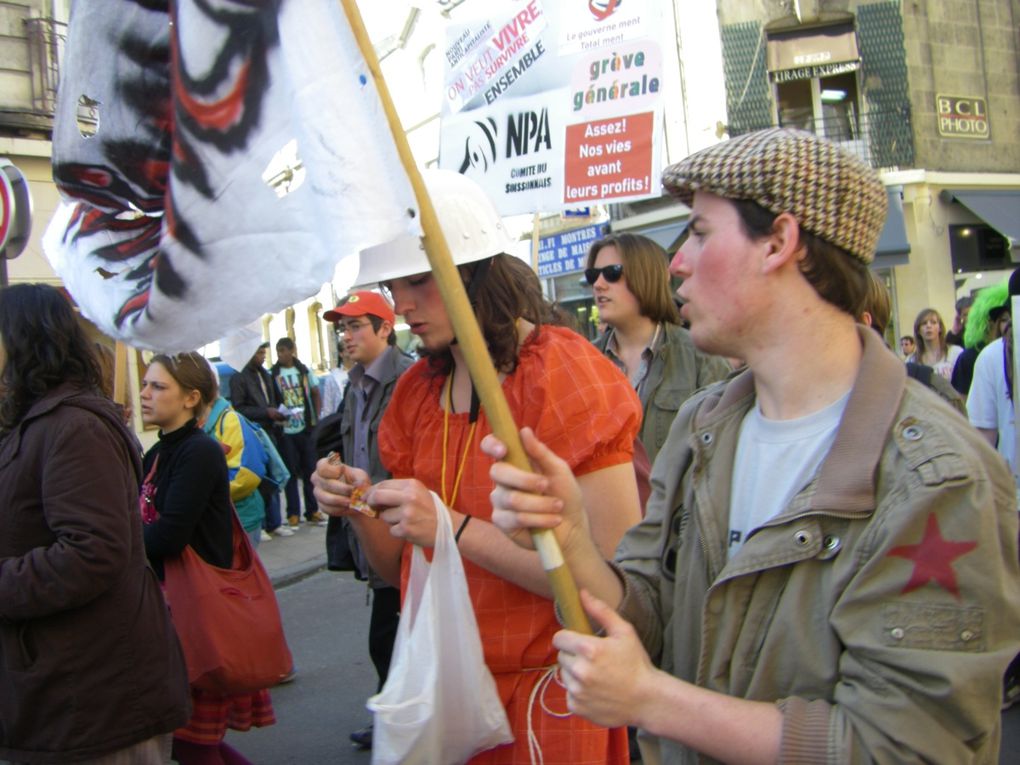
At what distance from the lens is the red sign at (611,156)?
670 cm

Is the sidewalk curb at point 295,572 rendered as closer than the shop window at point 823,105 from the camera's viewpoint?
Yes

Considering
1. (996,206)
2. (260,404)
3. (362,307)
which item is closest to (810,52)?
(996,206)

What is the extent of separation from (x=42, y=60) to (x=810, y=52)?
43.0ft

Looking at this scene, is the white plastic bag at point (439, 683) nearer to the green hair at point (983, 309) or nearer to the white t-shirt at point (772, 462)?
the white t-shirt at point (772, 462)

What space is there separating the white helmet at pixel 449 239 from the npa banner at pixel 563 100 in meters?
4.41

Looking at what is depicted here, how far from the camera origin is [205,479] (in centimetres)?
379

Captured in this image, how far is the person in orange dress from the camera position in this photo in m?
2.22

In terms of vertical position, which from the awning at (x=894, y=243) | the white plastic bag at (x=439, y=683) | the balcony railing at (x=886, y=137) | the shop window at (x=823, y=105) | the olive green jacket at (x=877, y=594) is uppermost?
the shop window at (x=823, y=105)

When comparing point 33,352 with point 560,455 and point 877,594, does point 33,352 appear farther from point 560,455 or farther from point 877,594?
point 877,594

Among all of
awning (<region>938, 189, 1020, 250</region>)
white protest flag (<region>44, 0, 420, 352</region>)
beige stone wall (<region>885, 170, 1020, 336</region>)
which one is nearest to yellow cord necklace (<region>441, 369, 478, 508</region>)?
white protest flag (<region>44, 0, 420, 352</region>)

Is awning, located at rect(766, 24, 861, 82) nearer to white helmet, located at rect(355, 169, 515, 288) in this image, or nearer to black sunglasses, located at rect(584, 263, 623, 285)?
black sunglasses, located at rect(584, 263, 623, 285)

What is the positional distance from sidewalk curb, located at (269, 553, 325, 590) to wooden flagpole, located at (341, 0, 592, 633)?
7.58m

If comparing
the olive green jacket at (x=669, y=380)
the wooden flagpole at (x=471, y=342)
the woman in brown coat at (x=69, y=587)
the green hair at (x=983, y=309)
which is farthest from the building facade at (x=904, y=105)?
the wooden flagpole at (x=471, y=342)

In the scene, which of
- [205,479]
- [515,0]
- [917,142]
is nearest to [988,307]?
[515,0]
